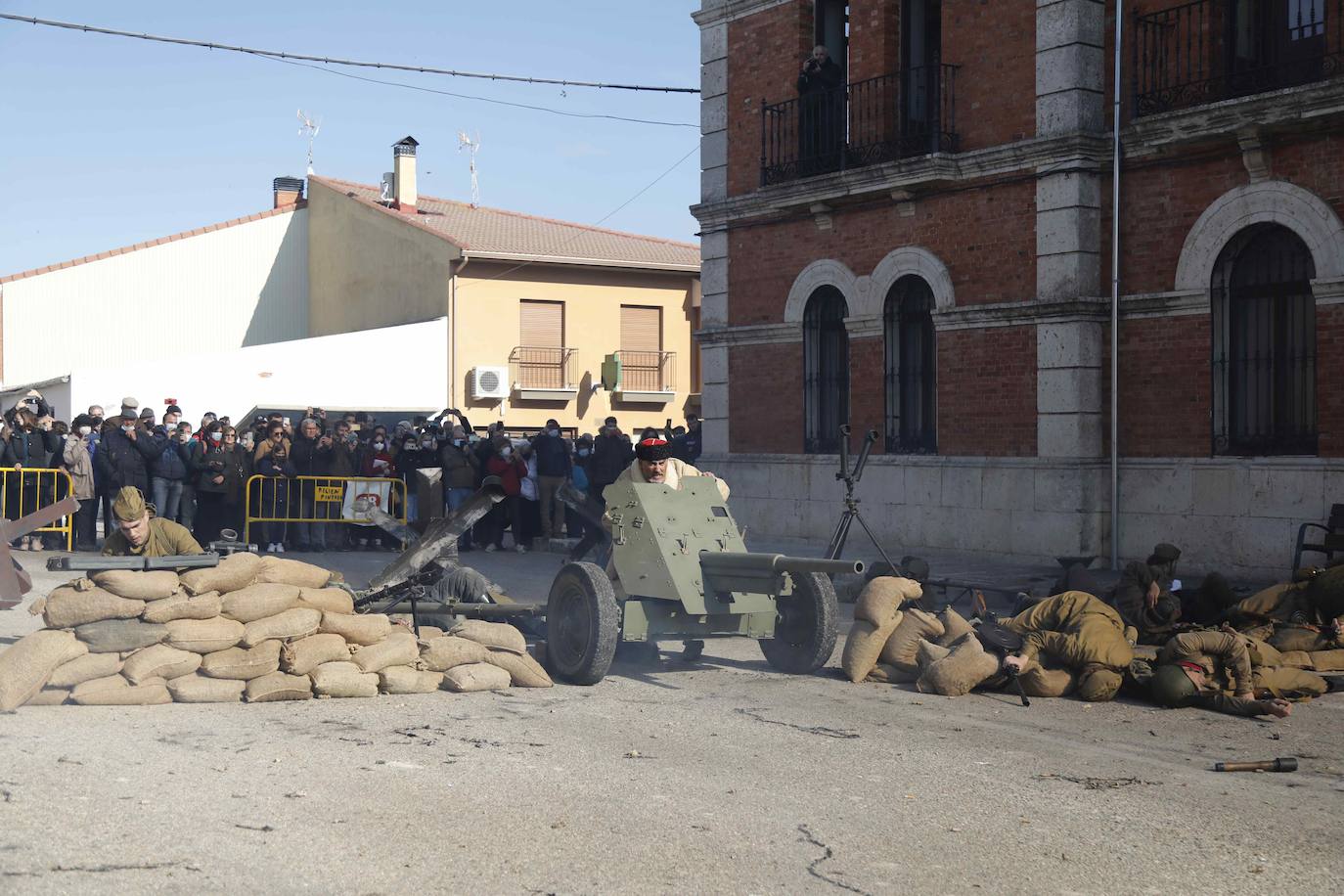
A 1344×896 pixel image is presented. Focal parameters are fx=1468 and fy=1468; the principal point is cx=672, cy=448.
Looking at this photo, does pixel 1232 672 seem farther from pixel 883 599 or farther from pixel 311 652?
pixel 311 652

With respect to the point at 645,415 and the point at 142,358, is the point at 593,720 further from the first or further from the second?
the point at 142,358

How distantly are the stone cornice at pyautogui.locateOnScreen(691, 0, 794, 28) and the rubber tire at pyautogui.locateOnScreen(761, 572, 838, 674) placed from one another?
1237 centimetres

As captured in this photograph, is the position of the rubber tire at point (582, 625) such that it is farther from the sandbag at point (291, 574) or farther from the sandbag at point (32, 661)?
the sandbag at point (32, 661)

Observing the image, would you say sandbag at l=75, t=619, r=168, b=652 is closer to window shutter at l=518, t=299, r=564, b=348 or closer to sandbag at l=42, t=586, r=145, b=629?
sandbag at l=42, t=586, r=145, b=629

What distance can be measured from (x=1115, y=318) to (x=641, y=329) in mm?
24701

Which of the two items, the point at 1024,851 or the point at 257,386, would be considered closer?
the point at 1024,851

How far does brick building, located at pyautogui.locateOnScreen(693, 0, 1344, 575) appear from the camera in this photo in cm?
1494

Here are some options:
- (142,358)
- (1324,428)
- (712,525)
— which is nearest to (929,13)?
(1324,428)

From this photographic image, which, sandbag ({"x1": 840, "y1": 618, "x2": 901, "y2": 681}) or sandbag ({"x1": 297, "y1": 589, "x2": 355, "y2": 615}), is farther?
sandbag ({"x1": 840, "y1": 618, "x2": 901, "y2": 681})

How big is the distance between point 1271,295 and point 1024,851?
36.2 ft

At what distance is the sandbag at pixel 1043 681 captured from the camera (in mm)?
9492

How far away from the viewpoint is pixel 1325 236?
1442 centimetres

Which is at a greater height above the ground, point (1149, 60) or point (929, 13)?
point (929, 13)

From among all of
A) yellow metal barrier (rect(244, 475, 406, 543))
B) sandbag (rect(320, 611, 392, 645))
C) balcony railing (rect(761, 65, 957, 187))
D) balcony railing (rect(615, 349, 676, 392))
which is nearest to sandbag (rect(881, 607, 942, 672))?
sandbag (rect(320, 611, 392, 645))
